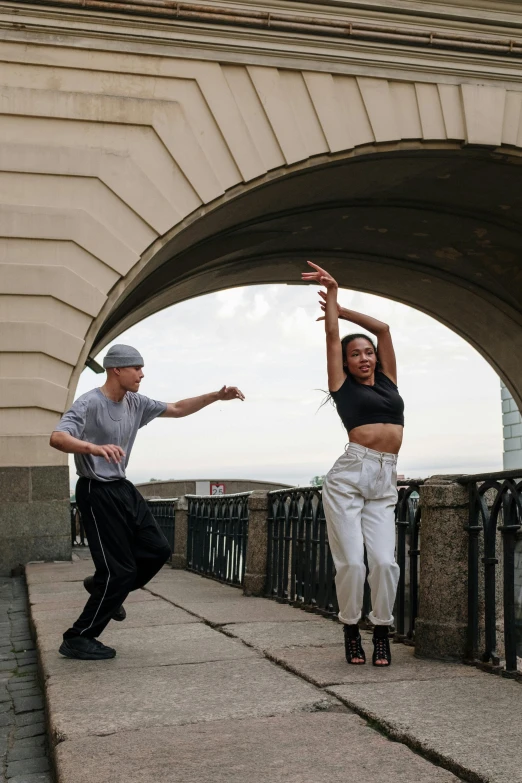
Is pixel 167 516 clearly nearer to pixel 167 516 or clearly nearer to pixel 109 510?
pixel 167 516

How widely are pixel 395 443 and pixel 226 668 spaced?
1.51 metres

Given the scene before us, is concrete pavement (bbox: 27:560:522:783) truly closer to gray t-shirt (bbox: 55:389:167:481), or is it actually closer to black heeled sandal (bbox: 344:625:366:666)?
black heeled sandal (bbox: 344:625:366:666)

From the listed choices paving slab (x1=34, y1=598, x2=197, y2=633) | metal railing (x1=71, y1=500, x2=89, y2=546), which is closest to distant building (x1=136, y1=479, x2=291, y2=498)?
metal railing (x1=71, y1=500, x2=89, y2=546)

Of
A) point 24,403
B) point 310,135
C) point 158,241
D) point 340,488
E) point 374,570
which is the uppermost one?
point 310,135

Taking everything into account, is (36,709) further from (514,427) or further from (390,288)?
(514,427)

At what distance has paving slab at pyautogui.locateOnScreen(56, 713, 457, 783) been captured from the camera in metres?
2.80

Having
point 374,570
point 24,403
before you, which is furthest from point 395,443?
point 24,403

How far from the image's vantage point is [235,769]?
2.88 m

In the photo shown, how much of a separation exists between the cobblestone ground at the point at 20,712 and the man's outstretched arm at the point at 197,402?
1827mm

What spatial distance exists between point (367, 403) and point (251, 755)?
2.24 meters

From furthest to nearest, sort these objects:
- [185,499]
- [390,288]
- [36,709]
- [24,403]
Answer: [390,288] < [185,499] < [24,403] < [36,709]

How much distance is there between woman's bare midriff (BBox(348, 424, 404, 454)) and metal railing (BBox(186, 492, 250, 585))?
5.17 m

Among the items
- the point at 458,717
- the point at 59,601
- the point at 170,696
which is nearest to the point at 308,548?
the point at 59,601

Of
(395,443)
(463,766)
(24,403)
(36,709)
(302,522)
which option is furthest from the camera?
(24,403)
